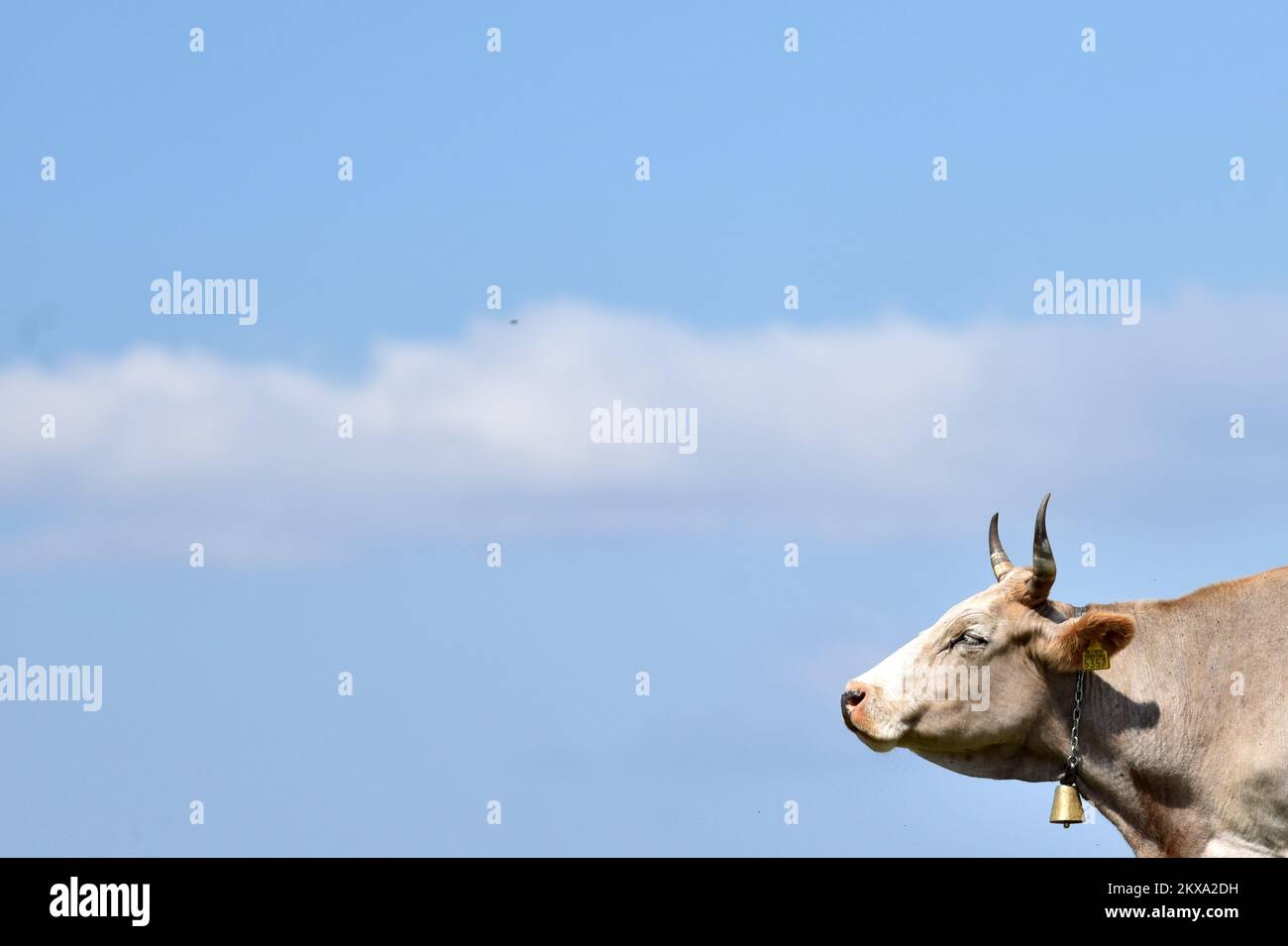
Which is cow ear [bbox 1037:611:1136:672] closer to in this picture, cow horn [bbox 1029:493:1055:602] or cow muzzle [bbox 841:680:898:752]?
cow horn [bbox 1029:493:1055:602]

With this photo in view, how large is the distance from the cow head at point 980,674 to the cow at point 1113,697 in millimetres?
11

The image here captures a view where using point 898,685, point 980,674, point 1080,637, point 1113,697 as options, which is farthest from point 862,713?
point 1113,697

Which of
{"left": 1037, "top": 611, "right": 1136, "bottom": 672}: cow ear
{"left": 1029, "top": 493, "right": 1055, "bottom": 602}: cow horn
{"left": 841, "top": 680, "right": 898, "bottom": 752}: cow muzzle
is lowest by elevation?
{"left": 841, "top": 680, "right": 898, "bottom": 752}: cow muzzle

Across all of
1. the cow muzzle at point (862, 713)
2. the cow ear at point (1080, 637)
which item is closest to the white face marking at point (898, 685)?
the cow muzzle at point (862, 713)

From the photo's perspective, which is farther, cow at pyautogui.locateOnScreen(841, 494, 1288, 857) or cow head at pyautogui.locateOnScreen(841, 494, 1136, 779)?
cow head at pyautogui.locateOnScreen(841, 494, 1136, 779)

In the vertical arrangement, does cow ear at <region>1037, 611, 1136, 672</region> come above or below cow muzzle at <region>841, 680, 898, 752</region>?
above

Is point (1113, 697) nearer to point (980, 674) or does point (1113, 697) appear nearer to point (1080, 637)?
point (1080, 637)

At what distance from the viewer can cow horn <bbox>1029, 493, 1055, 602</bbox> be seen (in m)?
15.6

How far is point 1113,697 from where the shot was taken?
630 inches

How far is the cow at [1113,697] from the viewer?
51.2ft

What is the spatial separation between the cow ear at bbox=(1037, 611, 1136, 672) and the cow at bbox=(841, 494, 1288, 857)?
0.01m

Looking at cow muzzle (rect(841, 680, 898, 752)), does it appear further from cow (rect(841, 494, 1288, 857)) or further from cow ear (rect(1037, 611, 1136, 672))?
cow ear (rect(1037, 611, 1136, 672))

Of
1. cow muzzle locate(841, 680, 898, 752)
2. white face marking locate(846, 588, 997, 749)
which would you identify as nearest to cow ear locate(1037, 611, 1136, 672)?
white face marking locate(846, 588, 997, 749)
